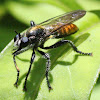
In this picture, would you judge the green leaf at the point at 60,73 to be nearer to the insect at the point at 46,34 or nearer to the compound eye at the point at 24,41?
the insect at the point at 46,34

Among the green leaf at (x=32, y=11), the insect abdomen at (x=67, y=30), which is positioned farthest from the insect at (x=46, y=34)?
the green leaf at (x=32, y=11)

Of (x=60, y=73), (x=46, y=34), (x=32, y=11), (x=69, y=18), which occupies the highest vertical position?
(x=69, y=18)

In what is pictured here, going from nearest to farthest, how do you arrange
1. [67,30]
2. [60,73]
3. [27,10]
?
[60,73], [67,30], [27,10]

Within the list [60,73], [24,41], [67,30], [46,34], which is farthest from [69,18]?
[60,73]

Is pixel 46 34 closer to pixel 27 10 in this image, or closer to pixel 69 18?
pixel 69 18

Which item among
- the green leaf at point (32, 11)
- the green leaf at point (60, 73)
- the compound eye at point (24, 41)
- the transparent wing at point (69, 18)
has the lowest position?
the green leaf at point (60, 73)

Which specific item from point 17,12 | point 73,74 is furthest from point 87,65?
point 17,12
